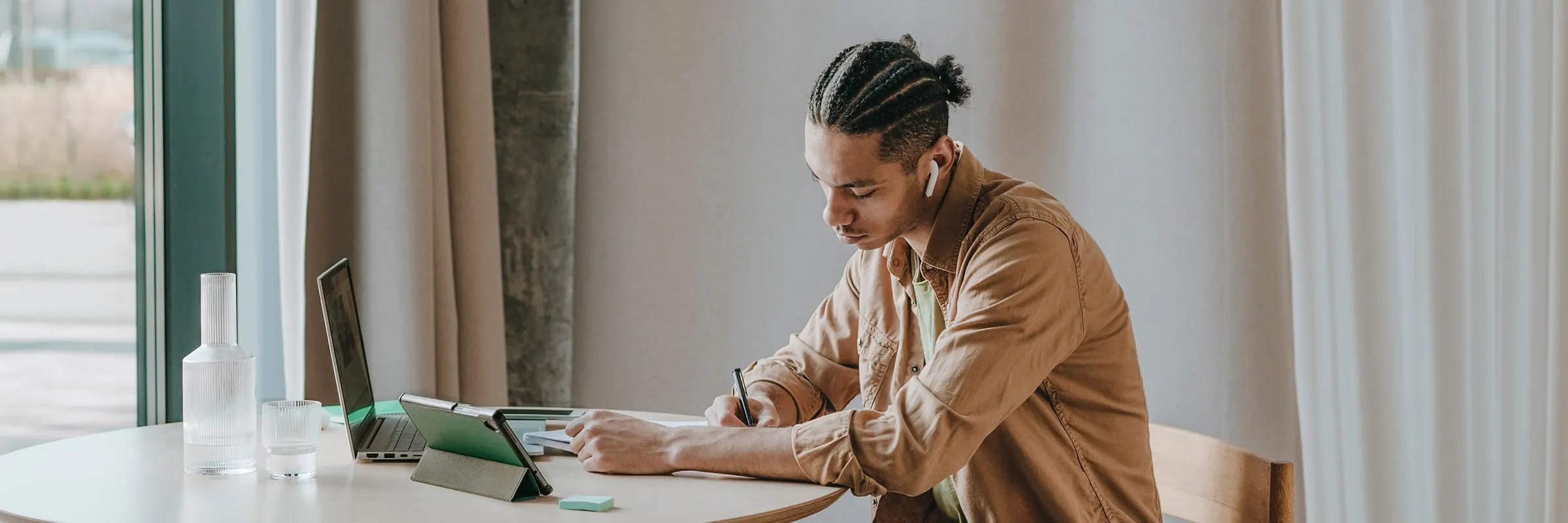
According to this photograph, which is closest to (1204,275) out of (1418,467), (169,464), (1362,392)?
(1362,392)

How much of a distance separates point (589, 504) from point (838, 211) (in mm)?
457

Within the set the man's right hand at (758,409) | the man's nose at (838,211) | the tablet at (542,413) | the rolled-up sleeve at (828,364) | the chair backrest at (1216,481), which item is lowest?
the chair backrest at (1216,481)

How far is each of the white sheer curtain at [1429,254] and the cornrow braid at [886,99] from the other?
0.78m

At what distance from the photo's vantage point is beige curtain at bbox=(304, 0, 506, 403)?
77.7 inches

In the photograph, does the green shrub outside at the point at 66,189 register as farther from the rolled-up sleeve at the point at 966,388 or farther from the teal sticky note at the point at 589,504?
the rolled-up sleeve at the point at 966,388

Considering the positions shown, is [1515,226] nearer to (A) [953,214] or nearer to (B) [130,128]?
(A) [953,214]

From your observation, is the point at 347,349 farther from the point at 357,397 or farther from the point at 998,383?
the point at 998,383

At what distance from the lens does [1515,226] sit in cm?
164

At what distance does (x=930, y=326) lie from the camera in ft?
4.99

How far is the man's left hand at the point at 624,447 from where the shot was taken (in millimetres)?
1286

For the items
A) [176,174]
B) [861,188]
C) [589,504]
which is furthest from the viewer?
[176,174]

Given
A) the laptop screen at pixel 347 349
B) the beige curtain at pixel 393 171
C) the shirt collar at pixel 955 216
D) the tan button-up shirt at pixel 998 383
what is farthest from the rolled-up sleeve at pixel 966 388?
the beige curtain at pixel 393 171

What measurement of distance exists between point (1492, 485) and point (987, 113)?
1.02 metres

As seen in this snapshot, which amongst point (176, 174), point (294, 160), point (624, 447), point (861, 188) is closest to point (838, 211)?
point (861, 188)
